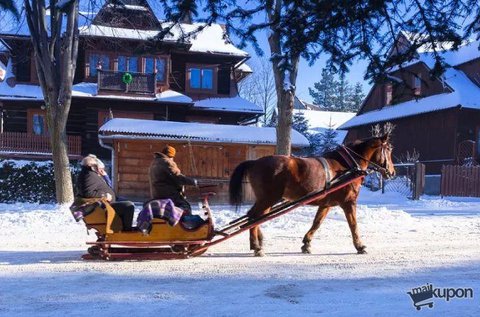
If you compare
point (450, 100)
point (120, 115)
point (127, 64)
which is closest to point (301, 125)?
Result: point (450, 100)

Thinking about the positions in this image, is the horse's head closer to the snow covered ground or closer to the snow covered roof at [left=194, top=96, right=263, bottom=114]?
the snow covered ground

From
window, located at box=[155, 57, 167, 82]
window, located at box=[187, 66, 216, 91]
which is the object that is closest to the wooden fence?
window, located at box=[187, 66, 216, 91]

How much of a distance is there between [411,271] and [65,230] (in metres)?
7.45

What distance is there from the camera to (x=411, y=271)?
6.23 metres

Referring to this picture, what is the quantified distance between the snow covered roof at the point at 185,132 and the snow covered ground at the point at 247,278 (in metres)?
7.47

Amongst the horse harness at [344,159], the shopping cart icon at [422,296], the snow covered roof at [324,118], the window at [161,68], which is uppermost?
the window at [161,68]

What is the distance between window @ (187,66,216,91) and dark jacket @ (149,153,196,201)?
21.5 meters

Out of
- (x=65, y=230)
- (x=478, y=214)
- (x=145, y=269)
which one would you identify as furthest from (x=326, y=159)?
(x=478, y=214)

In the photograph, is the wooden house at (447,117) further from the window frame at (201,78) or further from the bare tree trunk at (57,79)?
the bare tree trunk at (57,79)

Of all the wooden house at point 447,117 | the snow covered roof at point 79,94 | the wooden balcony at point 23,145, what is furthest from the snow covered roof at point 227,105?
the wooden balcony at point 23,145

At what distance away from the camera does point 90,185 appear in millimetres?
7027

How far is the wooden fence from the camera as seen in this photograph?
2273cm

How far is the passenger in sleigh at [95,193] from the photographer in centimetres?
696

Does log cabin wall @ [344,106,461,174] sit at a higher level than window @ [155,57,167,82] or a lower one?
lower
